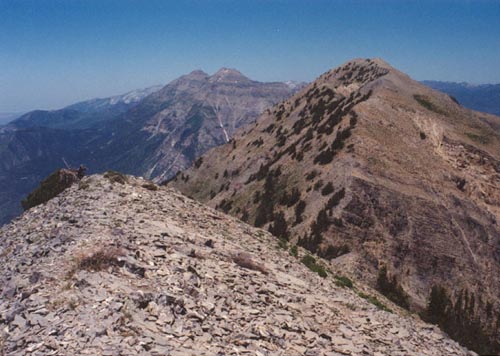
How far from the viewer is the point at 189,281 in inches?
516

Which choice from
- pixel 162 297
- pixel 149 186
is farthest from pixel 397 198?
pixel 162 297

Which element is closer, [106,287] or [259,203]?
[106,287]

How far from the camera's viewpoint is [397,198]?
39438 mm

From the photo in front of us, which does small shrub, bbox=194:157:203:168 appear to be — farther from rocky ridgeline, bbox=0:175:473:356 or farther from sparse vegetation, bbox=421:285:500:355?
rocky ridgeline, bbox=0:175:473:356

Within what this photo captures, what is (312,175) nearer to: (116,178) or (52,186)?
(116,178)

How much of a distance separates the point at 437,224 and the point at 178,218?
29390mm

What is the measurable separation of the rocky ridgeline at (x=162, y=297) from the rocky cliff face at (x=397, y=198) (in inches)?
440

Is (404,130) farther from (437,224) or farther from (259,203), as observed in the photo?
(259,203)

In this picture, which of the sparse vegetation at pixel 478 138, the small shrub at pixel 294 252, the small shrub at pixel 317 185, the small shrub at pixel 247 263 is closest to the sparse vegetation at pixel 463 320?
the small shrub at pixel 294 252

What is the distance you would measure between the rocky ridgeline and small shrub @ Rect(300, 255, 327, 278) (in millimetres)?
593

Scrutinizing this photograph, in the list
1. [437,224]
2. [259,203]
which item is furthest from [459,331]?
[259,203]

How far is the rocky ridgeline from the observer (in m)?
9.64

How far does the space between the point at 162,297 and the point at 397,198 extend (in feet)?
110

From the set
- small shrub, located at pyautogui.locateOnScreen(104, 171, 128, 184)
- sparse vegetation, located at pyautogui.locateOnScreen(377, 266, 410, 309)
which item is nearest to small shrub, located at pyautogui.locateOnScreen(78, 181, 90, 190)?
small shrub, located at pyautogui.locateOnScreen(104, 171, 128, 184)
